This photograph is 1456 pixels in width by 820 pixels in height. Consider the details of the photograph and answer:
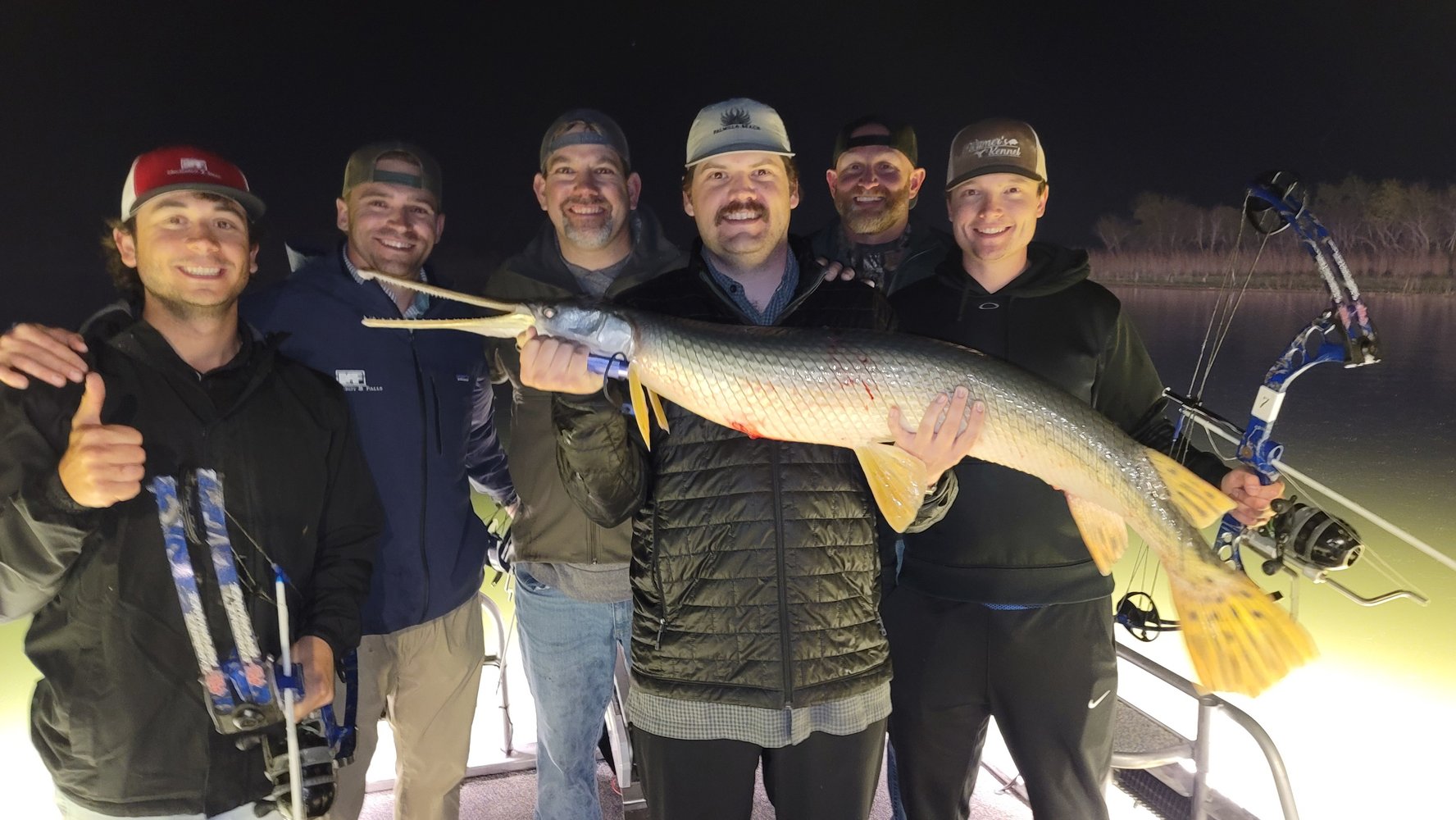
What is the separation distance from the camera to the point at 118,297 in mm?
1880

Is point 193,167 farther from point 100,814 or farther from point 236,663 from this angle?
point 100,814

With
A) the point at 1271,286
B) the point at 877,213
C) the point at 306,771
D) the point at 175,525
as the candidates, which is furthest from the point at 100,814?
the point at 1271,286

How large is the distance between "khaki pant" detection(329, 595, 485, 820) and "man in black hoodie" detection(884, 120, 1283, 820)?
144 centimetres

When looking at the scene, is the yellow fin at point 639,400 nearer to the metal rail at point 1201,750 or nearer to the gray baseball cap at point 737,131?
the gray baseball cap at point 737,131

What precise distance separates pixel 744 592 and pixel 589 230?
4.83ft

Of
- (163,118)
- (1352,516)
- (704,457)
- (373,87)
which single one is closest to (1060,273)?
(704,457)

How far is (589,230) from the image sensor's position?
8.20ft

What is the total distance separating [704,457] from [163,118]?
3443 centimetres

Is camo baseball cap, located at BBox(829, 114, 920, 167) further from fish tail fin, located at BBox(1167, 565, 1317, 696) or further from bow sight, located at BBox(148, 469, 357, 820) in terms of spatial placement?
bow sight, located at BBox(148, 469, 357, 820)

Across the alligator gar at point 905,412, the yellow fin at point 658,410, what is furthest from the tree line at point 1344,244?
the yellow fin at point 658,410

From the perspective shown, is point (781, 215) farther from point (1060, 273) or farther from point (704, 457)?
point (1060, 273)

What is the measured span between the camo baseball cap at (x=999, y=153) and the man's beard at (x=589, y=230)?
117cm

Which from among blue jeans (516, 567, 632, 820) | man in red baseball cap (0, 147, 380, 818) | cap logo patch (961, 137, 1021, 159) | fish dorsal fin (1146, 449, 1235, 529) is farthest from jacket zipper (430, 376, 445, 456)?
fish dorsal fin (1146, 449, 1235, 529)

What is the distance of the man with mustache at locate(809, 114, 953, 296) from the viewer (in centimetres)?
293
